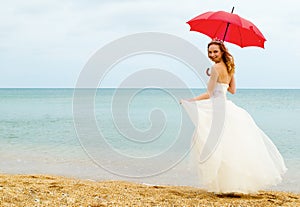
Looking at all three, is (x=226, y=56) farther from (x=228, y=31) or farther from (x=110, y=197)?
(x=110, y=197)

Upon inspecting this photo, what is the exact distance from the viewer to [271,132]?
62.9ft

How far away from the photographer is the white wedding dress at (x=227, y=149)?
17.1 feet

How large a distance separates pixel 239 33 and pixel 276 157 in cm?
192

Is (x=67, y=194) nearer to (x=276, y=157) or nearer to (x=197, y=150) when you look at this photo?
(x=197, y=150)

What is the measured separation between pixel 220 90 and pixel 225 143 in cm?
74

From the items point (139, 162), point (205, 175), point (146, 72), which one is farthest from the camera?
point (139, 162)

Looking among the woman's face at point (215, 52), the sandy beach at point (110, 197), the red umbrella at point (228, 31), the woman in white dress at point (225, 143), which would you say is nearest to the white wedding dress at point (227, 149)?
the woman in white dress at point (225, 143)

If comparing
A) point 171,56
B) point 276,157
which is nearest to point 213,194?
point 276,157

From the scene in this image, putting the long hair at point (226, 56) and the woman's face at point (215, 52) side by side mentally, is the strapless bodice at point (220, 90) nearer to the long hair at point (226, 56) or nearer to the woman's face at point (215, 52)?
the long hair at point (226, 56)

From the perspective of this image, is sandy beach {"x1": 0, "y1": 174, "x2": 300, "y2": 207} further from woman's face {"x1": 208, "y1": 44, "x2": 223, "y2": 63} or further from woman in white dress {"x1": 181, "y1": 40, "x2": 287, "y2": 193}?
woman's face {"x1": 208, "y1": 44, "x2": 223, "y2": 63}

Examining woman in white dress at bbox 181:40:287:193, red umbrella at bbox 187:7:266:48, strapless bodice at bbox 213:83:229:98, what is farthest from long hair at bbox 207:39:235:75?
red umbrella at bbox 187:7:266:48

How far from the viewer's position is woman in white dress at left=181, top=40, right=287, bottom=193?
5227mm

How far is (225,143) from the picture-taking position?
5.25 meters

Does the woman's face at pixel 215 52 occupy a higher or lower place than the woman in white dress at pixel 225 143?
higher
